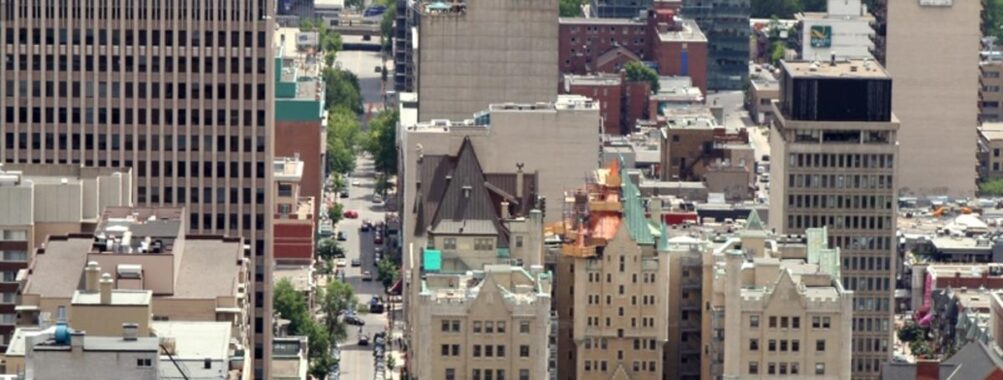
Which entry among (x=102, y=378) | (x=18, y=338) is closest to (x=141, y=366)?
(x=102, y=378)

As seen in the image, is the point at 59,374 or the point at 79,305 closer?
the point at 59,374

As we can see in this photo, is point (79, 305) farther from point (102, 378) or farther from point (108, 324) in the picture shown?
point (102, 378)

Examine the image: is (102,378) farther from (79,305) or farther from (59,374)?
(79,305)

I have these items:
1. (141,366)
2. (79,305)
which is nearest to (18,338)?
(79,305)

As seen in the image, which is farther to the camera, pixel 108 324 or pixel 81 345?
pixel 108 324

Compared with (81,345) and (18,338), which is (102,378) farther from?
(18,338)

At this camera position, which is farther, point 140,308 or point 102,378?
point 140,308
